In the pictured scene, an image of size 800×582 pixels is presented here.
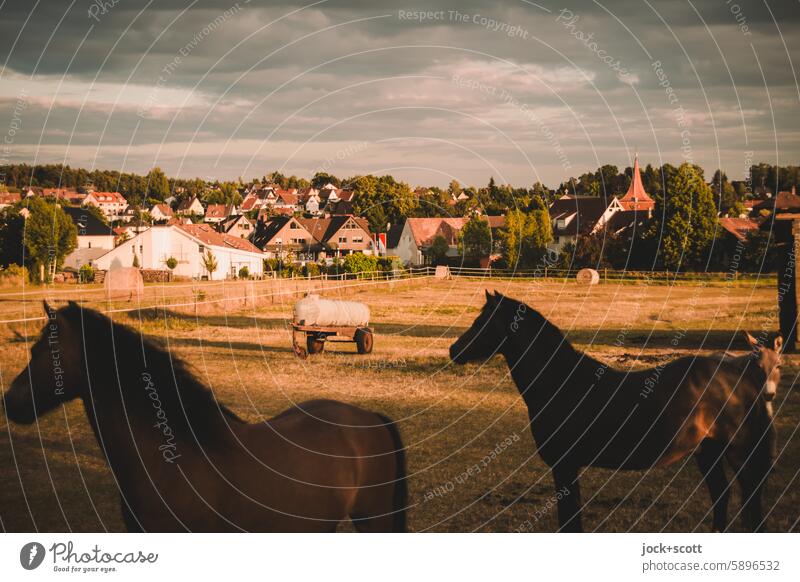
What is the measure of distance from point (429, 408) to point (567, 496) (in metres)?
6.40

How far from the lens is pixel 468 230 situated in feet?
188

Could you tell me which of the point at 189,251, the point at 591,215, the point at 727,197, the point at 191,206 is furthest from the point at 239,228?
the point at 191,206

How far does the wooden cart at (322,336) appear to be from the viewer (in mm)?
20094

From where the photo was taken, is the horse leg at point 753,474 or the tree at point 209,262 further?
the tree at point 209,262

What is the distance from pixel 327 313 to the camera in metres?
20.4

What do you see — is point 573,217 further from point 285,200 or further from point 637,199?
point 285,200

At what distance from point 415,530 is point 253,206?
7583 centimetres

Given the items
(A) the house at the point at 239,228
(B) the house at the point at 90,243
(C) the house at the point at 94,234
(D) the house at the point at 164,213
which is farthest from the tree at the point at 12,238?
(D) the house at the point at 164,213

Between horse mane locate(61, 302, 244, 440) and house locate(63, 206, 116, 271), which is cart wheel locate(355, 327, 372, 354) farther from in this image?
house locate(63, 206, 116, 271)

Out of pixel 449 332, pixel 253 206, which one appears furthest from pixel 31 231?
pixel 253 206

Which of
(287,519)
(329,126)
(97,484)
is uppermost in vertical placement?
(329,126)

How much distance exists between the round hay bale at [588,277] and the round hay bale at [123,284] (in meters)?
31.3

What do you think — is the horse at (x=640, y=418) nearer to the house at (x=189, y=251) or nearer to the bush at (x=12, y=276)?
the bush at (x=12, y=276)
